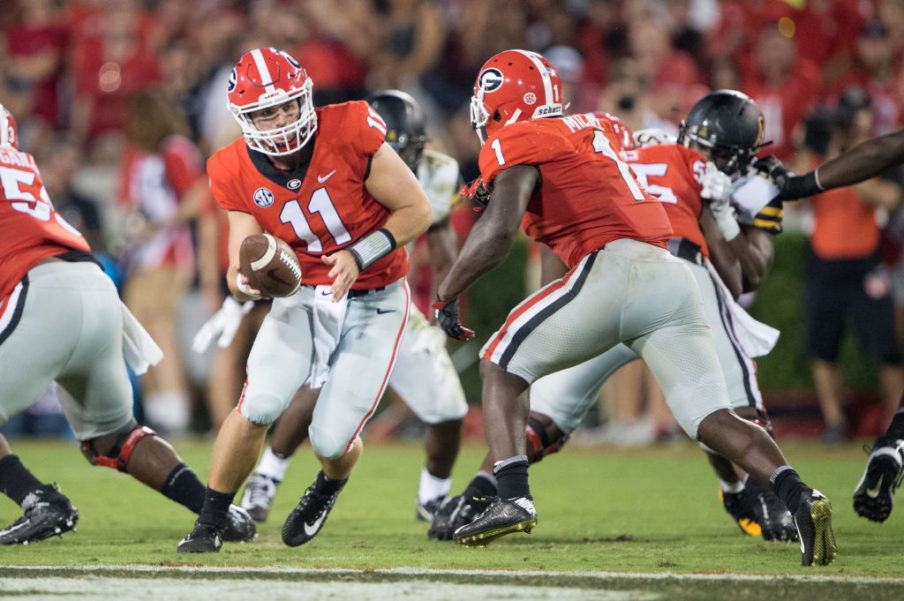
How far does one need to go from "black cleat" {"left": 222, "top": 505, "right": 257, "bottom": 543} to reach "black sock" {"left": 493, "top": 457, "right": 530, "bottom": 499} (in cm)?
117

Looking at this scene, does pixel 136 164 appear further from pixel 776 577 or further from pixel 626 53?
Result: pixel 776 577

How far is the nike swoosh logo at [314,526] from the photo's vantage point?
16.1 ft

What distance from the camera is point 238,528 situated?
5078 millimetres

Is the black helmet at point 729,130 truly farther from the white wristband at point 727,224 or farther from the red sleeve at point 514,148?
the red sleeve at point 514,148

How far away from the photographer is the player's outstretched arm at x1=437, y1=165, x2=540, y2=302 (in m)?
4.44

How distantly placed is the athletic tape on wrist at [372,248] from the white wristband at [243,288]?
380 millimetres

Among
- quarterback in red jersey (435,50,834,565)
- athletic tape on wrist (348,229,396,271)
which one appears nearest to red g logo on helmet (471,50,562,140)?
quarterback in red jersey (435,50,834,565)

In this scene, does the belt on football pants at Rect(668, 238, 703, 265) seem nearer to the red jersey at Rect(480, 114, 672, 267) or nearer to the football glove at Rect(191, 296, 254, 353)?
the red jersey at Rect(480, 114, 672, 267)

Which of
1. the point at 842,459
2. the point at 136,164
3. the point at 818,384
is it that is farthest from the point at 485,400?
the point at 136,164

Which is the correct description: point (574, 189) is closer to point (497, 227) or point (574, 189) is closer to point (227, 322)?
point (497, 227)

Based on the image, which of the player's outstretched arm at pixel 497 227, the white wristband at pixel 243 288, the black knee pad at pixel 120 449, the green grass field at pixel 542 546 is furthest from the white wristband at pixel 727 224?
the black knee pad at pixel 120 449

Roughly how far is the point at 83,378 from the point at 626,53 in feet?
23.1

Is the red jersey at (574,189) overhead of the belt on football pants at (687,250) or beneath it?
overhead

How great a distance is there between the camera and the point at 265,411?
15.2ft
